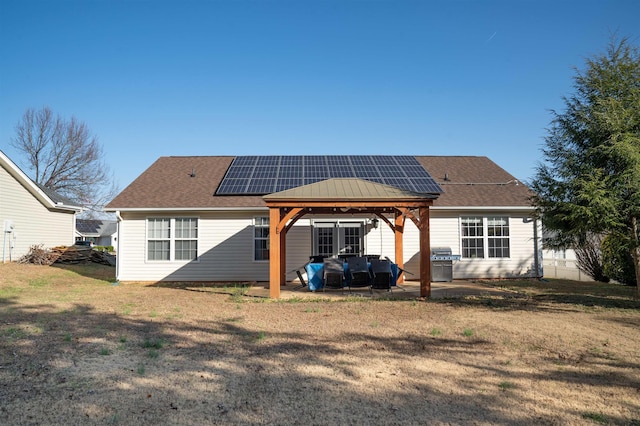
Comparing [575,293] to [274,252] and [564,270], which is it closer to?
[564,270]

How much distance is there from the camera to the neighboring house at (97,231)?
5319 centimetres

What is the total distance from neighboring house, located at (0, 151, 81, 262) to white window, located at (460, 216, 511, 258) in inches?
758

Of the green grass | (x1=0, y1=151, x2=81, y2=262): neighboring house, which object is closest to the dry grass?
the green grass

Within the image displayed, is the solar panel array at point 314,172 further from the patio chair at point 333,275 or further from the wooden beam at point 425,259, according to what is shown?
the wooden beam at point 425,259

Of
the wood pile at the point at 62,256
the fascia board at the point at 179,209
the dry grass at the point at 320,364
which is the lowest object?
the dry grass at the point at 320,364

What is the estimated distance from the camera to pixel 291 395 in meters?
4.73

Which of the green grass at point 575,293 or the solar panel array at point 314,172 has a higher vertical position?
the solar panel array at point 314,172

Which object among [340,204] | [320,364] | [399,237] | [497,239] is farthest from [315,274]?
[497,239]

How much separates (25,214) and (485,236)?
20384mm

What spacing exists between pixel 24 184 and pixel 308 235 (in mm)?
14516

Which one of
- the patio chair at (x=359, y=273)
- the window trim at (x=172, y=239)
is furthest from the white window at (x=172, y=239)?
the patio chair at (x=359, y=273)

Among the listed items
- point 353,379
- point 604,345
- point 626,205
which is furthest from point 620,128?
point 353,379

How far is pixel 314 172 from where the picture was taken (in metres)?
17.6

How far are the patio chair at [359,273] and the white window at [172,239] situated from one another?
6060 mm
